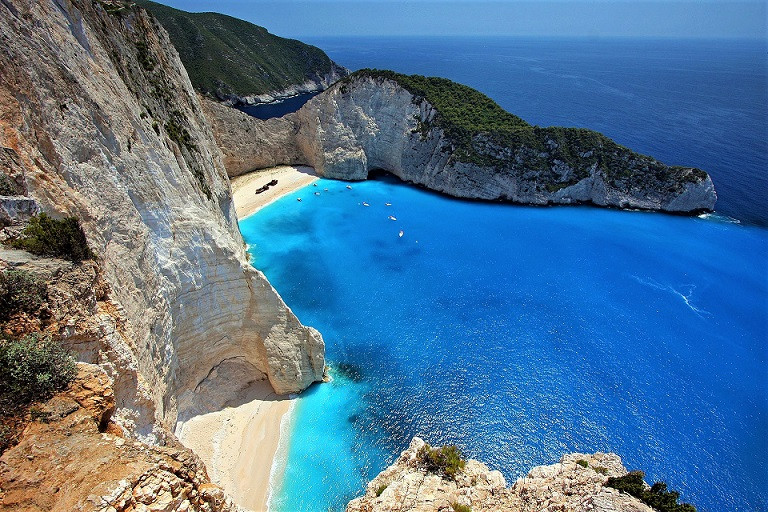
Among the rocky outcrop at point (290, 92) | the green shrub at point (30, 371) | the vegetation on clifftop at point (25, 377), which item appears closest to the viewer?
the vegetation on clifftop at point (25, 377)

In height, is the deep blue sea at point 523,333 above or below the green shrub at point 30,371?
below

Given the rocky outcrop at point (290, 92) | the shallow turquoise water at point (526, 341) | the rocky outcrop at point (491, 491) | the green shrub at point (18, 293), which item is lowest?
the shallow turquoise water at point (526, 341)

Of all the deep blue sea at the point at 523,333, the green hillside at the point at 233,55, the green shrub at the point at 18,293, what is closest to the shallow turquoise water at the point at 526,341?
the deep blue sea at the point at 523,333

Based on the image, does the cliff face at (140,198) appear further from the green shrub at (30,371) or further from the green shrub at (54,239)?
the green shrub at (30,371)

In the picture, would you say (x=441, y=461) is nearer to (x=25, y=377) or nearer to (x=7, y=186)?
(x=25, y=377)

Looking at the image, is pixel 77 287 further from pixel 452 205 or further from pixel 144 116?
pixel 452 205

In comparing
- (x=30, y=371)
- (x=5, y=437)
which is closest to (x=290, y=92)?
(x=30, y=371)

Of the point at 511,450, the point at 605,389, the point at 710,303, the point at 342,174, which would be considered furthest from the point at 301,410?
the point at 342,174
